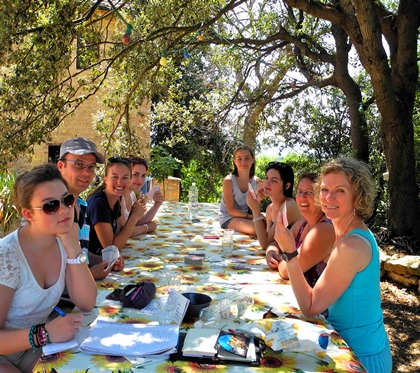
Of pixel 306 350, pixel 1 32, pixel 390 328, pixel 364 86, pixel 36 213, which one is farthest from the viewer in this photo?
pixel 364 86

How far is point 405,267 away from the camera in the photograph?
17.7 ft

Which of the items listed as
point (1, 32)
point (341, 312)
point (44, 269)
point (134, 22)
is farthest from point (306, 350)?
point (134, 22)

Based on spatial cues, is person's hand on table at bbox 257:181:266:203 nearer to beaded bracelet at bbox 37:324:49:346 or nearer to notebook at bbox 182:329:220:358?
notebook at bbox 182:329:220:358

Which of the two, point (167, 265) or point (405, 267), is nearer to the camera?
point (167, 265)

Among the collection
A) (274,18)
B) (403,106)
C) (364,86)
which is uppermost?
(274,18)

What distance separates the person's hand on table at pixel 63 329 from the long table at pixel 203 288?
0.07 meters

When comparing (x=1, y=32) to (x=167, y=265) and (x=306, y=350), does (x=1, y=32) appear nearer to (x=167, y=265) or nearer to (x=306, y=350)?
(x=167, y=265)

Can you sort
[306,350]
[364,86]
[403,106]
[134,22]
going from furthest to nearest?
[364,86] → [134,22] → [403,106] → [306,350]

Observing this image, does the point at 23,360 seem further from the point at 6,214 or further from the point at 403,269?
the point at 403,269

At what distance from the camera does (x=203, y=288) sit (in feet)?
8.27

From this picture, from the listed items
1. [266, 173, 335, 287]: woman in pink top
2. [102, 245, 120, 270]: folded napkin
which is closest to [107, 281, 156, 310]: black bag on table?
[102, 245, 120, 270]: folded napkin

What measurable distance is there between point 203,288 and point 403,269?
3843 mm

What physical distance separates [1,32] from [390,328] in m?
4.86

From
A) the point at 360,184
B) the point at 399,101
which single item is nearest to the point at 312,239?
the point at 360,184
